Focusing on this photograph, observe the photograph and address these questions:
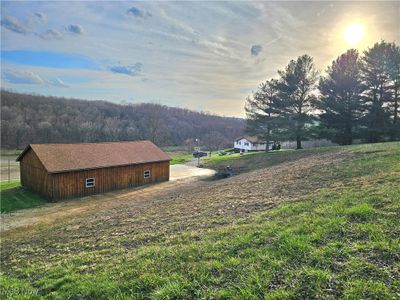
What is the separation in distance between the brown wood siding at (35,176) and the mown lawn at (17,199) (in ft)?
1.79

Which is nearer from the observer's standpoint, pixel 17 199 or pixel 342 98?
pixel 17 199

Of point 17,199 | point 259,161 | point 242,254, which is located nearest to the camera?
point 242,254

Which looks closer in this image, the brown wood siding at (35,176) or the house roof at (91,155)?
the brown wood siding at (35,176)

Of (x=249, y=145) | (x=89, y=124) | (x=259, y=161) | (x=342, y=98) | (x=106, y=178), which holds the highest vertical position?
(x=342, y=98)

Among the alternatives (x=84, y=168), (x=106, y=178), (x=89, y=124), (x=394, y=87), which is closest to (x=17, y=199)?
(x=84, y=168)

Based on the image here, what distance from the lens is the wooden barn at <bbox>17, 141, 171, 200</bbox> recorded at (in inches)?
817

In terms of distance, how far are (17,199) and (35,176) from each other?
98.6 inches

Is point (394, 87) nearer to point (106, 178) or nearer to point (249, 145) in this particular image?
point (106, 178)

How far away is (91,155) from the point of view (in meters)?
24.0

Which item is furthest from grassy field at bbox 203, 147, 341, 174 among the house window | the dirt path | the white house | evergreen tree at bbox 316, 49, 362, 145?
the white house

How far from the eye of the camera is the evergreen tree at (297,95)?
32.4 meters

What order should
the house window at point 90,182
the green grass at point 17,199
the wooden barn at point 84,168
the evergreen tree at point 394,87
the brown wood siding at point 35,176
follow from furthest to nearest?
the evergreen tree at point 394,87 < the house window at point 90,182 < the wooden barn at point 84,168 < the brown wood siding at point 35,176 < the green grass at point 17,199

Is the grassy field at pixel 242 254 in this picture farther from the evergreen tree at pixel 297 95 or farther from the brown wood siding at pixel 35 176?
the evergreen tree at pixel 297 95

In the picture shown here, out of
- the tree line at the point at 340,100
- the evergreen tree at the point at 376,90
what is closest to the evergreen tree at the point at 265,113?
the tree line at the point at 340,100
